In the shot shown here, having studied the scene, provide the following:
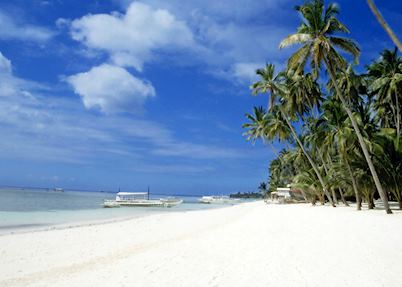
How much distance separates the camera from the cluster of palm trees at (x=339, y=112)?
1898 cm

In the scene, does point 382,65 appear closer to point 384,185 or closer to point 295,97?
point 295,97

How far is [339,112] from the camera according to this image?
22.1 m

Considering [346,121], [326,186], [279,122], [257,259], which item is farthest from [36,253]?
[279,122]

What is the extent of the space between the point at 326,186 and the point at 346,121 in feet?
27.7

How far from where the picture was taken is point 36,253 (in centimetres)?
1045

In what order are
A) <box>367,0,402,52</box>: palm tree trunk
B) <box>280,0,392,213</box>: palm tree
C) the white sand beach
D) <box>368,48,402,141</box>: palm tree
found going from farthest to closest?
<box>368,48,402,141</box>: palm tree
<box>280,0,392,213</box>: palm tree
<box>367,0,402,52</box>: palm tree trunk
the white sand beach

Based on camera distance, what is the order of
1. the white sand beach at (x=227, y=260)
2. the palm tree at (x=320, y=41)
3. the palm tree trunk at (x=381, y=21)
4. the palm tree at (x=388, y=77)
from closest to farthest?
the white sand beach at (x=227, y=260) < the palm tree trunk at (x=381, y=21) < the palm tree at (x=320, y=41) < the palm tree at (x=388, y=77)

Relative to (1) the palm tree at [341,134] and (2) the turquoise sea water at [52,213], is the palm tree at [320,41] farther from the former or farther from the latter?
(2) the turquoise sea water at [52,213]

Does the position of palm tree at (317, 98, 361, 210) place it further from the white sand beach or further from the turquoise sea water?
the turquoise sea water

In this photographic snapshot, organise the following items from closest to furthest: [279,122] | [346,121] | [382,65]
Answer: [346,121]
[382,65]
[279,122]

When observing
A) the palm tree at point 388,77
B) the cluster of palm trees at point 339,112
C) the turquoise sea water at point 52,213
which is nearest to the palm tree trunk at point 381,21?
the cluster of palm trees at point 339,112

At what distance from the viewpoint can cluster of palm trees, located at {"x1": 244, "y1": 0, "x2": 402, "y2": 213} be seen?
1898 centimetres

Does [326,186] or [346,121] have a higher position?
[346,121]

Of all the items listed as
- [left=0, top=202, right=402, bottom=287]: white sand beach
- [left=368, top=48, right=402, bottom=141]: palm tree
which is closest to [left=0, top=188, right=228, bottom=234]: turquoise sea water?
[left=0, top=202, right=402, bottom=287]: white sand beach
